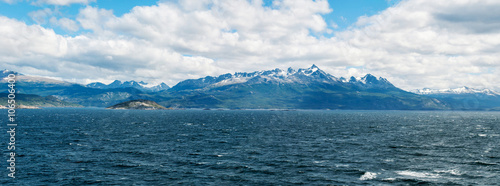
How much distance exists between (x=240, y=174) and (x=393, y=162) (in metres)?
33.9

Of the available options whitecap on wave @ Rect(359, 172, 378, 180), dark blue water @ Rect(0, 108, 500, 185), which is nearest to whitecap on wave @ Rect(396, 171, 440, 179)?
dark blue water @ Rect(0, 108, 500, 185)

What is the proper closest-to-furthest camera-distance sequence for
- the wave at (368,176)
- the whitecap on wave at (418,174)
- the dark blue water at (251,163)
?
the dark blue water at (251,163) → the wave at (368,176) → the whitecap on wave at (418,174)

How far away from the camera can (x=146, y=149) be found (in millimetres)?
84375

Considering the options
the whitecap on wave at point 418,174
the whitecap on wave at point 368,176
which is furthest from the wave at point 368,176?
the whitecap on wave at point 418,174

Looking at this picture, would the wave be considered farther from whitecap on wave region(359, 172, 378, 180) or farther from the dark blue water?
the dark blue water

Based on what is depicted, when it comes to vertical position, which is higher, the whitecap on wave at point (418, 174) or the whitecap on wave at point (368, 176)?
the whitecap on wave at point (368, 176)

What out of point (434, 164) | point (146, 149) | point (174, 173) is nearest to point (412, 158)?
point (434, 164)

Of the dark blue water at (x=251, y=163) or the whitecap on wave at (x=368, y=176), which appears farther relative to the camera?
the whitecap on wave at (x=368, y=176)

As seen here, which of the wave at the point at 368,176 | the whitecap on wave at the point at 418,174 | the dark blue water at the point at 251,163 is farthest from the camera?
the whitecap on wave at the point at 418,174

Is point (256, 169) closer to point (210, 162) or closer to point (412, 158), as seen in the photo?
point (210, 162)

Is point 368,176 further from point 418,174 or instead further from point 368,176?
point 418,174

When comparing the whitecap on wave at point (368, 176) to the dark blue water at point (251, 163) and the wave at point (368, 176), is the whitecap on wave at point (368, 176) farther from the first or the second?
the dark blue water at point (251, 163)

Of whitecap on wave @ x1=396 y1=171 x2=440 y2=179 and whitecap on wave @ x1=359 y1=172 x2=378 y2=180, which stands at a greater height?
whitecap on wave @ x1=359 y1=172 x2=378 y2=180

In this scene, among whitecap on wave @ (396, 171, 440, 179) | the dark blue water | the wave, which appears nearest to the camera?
the dark blue water
